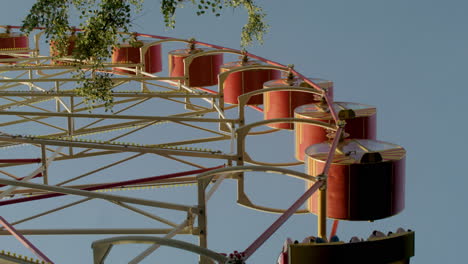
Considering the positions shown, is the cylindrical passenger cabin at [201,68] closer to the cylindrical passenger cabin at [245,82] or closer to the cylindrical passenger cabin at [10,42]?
the cylindrical passenger cabin at [245,82]

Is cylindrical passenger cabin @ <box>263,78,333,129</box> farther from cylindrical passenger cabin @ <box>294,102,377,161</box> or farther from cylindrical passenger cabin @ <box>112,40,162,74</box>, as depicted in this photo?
cylindrical passenger cabin @ <box>112,40,162,74</box>

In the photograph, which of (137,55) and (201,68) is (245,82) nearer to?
(201,68)

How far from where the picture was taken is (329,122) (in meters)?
17.2

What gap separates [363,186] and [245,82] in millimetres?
10379

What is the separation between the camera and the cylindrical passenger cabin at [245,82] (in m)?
23.3

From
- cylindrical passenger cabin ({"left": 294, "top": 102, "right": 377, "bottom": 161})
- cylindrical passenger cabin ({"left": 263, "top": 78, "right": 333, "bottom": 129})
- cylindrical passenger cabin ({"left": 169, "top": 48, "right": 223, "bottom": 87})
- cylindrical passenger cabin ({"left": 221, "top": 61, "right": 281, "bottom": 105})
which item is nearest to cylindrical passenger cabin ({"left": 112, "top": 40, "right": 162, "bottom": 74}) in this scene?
cylindrical passenger cabin ({"left": 169, "top": 48, "right": 223, "bottom": 87})

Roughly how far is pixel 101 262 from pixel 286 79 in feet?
38.4

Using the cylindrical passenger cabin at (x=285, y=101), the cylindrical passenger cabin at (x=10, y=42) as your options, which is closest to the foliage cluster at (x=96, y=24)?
the cylindrical passenger cabin at (x=285, y=101)

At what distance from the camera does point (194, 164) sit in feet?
58.7

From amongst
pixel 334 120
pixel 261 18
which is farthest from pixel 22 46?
pixel 334 120

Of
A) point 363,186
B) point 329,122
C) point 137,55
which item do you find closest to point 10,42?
point 137,55

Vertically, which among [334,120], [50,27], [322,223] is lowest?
[322,223]

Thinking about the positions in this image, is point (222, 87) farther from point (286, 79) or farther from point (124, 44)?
point (124, 44)

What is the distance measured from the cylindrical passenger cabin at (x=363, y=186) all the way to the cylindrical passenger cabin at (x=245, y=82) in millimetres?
9490
